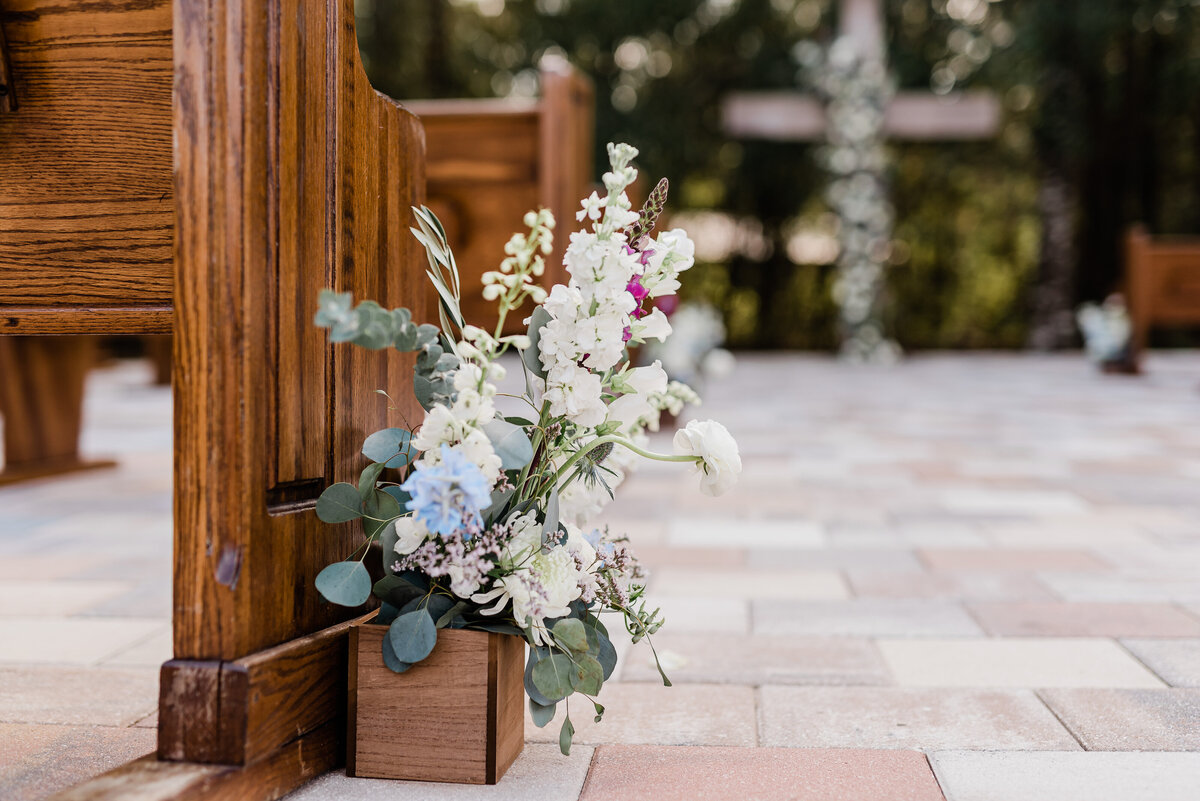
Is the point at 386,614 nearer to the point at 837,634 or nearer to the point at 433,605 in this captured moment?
the point at 433,605

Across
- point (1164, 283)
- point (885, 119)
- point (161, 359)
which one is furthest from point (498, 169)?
point (885, 119)

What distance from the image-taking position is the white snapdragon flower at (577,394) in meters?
1.19

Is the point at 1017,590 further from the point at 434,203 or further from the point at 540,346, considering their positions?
the point at 434,203

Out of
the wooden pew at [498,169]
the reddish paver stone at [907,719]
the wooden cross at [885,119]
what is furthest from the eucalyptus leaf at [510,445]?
the wooden cross at [885,119]

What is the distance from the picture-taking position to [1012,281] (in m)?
16.0

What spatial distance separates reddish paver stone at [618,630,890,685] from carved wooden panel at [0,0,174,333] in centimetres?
98

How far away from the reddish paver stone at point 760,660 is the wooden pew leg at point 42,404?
291cm

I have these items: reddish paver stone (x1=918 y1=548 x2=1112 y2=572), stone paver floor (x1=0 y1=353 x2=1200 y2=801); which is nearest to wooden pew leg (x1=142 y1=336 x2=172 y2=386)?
stone paver floor (x1=0 y1=353 x2=1200 y2=801)

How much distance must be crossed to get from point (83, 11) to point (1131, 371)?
8886 millimetres

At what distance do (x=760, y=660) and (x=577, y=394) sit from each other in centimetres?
79

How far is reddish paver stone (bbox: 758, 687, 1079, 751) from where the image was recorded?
1.37 m

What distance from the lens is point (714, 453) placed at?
1.25 meters

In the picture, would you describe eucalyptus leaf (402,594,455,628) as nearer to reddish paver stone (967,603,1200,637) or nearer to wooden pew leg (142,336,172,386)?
reddish paver stone (967,603,1200,637)

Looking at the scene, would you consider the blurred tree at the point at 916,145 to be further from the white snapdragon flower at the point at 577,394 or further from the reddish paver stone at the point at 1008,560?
the white snapdragon flower at the point at 577,394
